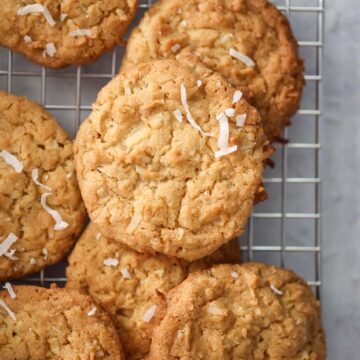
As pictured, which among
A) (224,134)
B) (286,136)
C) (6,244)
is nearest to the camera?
(224,134)

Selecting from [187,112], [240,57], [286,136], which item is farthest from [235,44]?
[286,136]

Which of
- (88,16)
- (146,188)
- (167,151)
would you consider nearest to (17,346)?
(146,188)

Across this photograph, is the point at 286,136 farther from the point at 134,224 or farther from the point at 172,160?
the point at 134,224

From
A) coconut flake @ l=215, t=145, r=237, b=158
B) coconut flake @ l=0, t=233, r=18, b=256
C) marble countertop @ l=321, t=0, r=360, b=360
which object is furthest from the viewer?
marble countertop @ l=321, t=0, r=360, b=360

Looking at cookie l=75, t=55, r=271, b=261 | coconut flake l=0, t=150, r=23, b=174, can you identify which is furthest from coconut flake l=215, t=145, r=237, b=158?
coconut flake l=0, t=150, r=23, b=174

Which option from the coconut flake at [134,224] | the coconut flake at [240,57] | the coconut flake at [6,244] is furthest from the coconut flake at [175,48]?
the coconut flake at [6,244]

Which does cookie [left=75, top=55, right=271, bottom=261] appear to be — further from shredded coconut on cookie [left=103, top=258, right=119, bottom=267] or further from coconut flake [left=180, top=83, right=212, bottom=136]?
shredded coconut on cookie [left=103, top=258, right=119, bottom=267]
